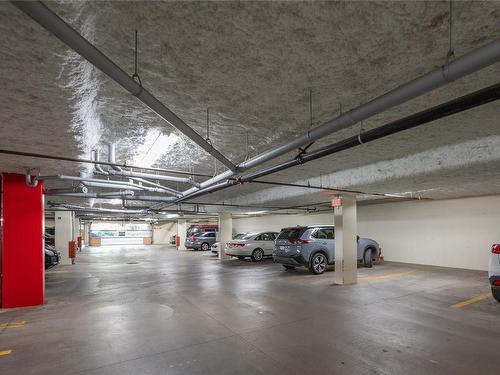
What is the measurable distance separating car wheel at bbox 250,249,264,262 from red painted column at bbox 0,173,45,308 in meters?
9.37

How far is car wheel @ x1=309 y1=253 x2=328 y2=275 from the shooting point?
33.2 feet

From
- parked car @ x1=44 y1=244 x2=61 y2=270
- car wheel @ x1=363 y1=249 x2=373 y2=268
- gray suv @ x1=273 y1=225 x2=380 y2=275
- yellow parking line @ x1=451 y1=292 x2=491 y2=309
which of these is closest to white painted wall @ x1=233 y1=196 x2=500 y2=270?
car wheel @ x1=363 y1=249 x2=373 y2=268

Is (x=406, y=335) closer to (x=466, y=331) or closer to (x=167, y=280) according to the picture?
(x=466, y=331)

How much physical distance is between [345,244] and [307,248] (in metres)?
1.87

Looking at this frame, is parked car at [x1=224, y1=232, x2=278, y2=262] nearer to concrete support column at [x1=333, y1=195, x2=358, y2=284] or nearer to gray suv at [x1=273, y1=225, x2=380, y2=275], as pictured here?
gray suv at [x1=273, y1=225, x2=380, y2=275]

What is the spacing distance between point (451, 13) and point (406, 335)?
13.5ft

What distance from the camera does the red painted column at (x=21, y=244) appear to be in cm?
639

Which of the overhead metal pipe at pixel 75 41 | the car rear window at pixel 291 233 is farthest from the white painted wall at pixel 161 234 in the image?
the overhead metal pipe at pixel 75 41

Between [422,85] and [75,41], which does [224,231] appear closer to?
[422,85]

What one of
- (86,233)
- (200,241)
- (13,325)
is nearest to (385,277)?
(13,325)

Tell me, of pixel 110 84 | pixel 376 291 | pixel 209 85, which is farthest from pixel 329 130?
pixel 376 291

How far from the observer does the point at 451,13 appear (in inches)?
81.3

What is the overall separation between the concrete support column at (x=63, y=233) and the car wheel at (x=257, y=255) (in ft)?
27.9

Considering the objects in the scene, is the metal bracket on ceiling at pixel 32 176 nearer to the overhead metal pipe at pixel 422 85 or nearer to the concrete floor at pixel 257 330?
the concrete floor at pixel 257 330
